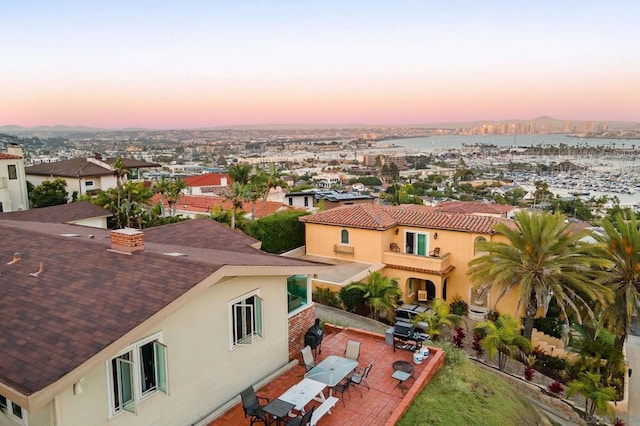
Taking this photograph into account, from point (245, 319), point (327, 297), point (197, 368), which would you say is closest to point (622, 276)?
point (327, 297)

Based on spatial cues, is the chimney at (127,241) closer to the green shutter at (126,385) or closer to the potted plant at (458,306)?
the green shutter at (126,385)

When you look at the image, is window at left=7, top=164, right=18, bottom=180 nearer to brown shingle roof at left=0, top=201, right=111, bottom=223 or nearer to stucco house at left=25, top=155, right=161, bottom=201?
stucco house at left=25, top=155, right=161, bottom=201

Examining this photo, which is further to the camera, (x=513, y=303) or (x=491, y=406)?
(x=513, y=303)

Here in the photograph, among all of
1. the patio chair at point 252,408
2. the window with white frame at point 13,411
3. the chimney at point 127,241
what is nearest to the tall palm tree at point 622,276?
the patio chair at point 252,408

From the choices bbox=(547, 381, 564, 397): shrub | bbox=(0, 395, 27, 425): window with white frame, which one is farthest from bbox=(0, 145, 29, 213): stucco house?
bbox=(547, 381, 564, 397): shrub

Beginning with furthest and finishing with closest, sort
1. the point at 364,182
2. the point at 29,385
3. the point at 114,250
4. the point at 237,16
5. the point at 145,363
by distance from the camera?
the point at 364,182, the point at 237,16, the point at 114,250, the point at 145,363, the point at 29,385

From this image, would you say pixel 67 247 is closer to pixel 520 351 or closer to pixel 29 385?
pixel 29 385

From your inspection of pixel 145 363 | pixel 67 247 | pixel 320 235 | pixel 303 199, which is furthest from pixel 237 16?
pixel 145 363
